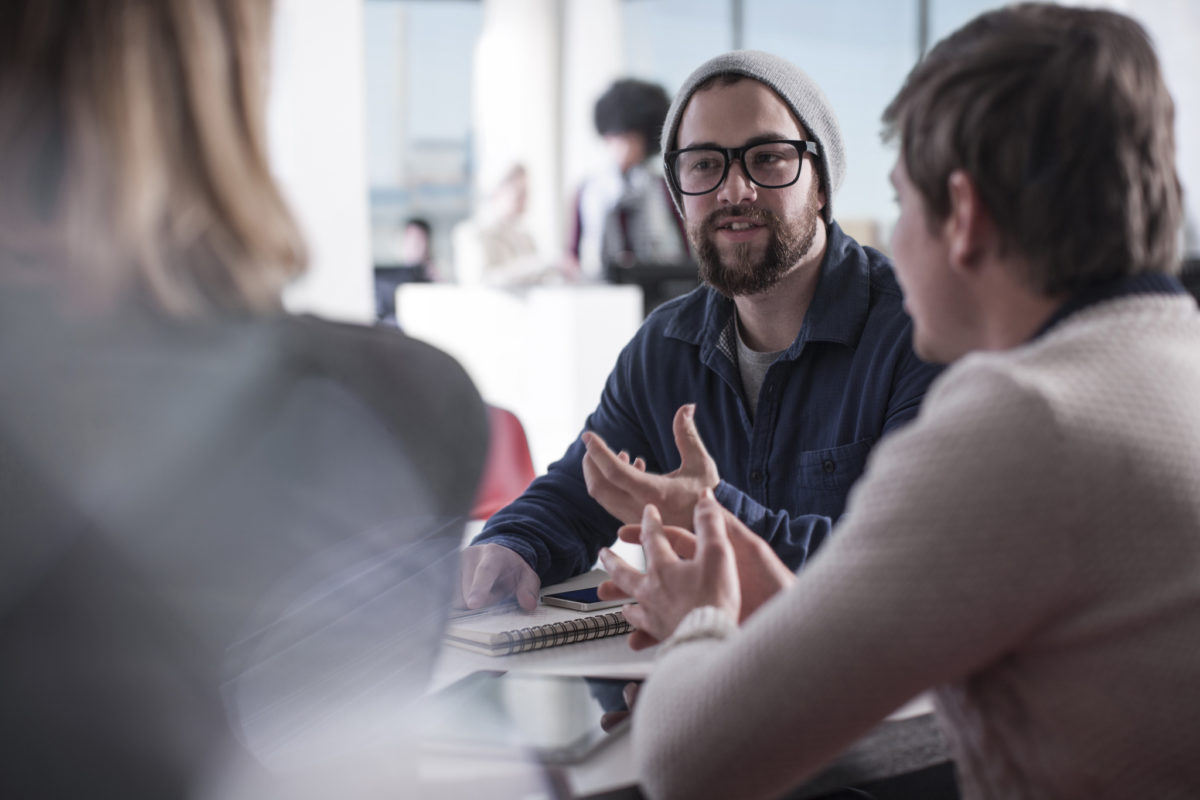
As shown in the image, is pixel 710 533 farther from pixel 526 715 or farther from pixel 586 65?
pixel 586 65

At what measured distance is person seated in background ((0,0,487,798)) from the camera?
0.67 meters

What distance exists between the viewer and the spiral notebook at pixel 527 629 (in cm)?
117

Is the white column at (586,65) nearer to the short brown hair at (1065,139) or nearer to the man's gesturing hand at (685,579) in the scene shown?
the man's gesturing hand at (685,579)

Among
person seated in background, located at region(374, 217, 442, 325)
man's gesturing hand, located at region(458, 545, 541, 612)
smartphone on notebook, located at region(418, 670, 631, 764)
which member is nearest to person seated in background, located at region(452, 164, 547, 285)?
person seated in background, located at region(374, 217, 442, 325)

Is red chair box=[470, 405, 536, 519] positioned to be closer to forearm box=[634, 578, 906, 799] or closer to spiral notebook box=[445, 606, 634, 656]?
spiral notebook box=[445, 606, 634, 656]

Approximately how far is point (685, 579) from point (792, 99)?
118cm

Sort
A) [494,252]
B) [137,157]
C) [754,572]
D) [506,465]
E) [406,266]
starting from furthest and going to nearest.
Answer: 1. [406,266]
2. [494,252]
3. [506,465]
4. [754,572]
5. [137,157]

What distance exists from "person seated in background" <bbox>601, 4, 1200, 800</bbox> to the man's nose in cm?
103

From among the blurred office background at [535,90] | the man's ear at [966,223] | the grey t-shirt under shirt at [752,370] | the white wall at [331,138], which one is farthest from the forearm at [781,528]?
the blurred office background at [535,90]

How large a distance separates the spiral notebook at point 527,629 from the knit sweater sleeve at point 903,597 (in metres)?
0.45

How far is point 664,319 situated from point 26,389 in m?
1.38

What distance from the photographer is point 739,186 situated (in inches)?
73.8

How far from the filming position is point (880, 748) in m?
0.97

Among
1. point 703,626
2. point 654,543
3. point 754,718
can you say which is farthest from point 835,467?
point 754,718
